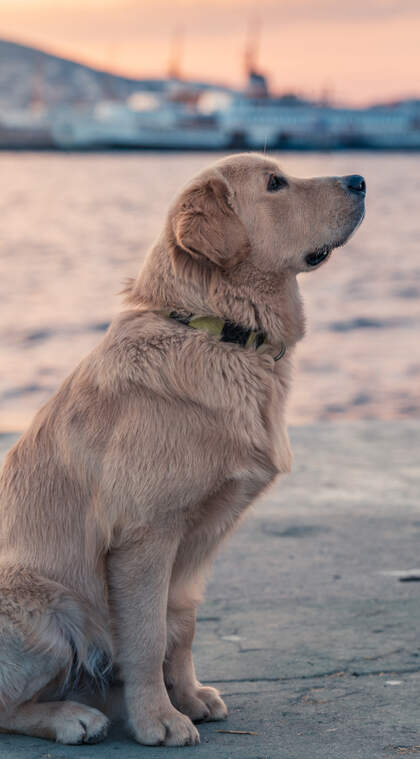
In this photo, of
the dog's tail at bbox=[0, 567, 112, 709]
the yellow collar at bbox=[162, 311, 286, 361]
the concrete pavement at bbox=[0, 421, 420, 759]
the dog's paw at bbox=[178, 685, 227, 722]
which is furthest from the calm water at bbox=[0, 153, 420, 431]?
the dog's paw at bbox=[178, 685, 227, 722]

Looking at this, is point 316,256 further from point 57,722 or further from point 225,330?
point 57,722

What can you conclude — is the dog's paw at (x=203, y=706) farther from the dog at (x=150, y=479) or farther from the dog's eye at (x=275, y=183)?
the dog's eye at (x=275, y=183)

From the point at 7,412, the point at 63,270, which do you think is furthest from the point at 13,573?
the point at 63,270

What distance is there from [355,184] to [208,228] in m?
0.59

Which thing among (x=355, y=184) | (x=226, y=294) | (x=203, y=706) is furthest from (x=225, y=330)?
(x=203, y=706)

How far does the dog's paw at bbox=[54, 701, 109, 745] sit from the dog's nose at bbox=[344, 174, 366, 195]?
71.4 inches

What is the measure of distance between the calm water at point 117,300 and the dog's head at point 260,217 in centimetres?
21

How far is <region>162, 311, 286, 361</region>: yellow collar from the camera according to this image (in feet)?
9.48

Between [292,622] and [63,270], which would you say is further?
[63,270]

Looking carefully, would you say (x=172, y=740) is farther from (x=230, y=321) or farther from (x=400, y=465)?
(x=400, y=465)

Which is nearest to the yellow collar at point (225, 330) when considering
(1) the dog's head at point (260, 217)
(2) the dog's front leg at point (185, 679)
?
(1) the dog's head at point (260, 217)

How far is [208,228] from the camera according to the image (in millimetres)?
2898

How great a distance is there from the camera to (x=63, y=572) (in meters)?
2.75

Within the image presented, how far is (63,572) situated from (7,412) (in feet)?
21.1
